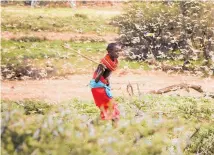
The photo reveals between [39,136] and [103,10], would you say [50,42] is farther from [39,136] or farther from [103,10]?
[39,136]

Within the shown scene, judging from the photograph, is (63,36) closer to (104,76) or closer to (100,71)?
(104,76)

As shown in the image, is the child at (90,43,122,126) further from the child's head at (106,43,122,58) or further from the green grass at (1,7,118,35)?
the green grass at (1,7,118,35)

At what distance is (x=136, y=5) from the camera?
75.4 feet

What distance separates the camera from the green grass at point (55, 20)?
2681 centimetres

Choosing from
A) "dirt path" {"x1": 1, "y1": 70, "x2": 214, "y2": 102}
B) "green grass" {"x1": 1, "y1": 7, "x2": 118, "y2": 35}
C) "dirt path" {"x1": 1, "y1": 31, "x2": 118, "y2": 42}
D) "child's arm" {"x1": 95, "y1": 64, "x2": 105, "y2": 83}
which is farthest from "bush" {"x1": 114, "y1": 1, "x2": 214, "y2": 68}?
"child's arm" {"x1": 95, "y1": 64, "x2": 105, "y2": 83}

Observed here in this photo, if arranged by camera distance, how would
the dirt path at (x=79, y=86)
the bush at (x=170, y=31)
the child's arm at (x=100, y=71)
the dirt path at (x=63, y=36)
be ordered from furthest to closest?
the dirt path at (x=63, y=36) → the bush at (x=170, y=31) → the dirt path at (x=79, y=86) → the child's arm at (x=100, y=71)

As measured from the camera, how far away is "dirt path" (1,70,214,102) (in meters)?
14.8

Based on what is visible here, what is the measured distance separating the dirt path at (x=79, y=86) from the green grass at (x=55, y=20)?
8.82m

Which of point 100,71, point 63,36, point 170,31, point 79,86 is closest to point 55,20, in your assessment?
point 63,36

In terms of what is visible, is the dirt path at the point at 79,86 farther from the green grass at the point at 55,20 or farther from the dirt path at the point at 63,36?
the green grass at the point at 55,20

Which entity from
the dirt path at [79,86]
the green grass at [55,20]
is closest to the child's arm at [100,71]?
the dirt path at [79,86]

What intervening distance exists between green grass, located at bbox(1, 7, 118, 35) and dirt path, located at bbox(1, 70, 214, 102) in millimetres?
8818

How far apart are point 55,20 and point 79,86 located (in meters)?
13.3

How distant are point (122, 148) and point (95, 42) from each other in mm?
21373
